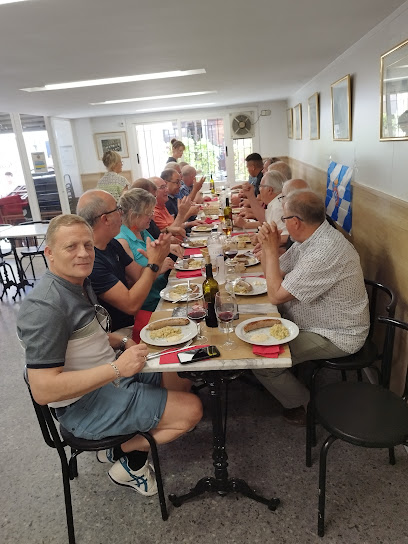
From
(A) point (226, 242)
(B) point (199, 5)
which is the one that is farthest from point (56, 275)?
(A) point (226, 242)

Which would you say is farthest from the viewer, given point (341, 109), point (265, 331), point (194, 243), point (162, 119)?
point (162, 119)

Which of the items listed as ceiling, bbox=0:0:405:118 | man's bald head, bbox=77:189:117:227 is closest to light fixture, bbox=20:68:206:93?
ceiling, bbox=0:0:405:118

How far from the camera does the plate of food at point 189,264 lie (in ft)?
8.33

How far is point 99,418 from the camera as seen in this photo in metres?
1.48

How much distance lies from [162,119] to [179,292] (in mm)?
7603

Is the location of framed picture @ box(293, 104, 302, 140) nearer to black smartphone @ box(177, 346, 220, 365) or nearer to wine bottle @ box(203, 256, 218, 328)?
wine bottle @ box(203, 256, 218, 328)

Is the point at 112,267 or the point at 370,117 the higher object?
the point at 370,117

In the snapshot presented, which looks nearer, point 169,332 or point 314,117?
point 169,332

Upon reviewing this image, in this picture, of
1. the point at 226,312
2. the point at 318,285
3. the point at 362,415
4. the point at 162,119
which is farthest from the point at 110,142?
the point at 362,415

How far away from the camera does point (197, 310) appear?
179 cm

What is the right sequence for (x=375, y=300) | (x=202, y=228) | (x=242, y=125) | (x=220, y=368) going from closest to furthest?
(x=220, y=368), (x=375, y=300), (x=202, y=228), (x=242, y=125)

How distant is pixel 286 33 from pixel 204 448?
2694mm

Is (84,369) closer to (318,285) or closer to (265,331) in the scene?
(265,331)

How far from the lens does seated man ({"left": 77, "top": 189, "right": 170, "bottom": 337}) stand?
1.86 meters
